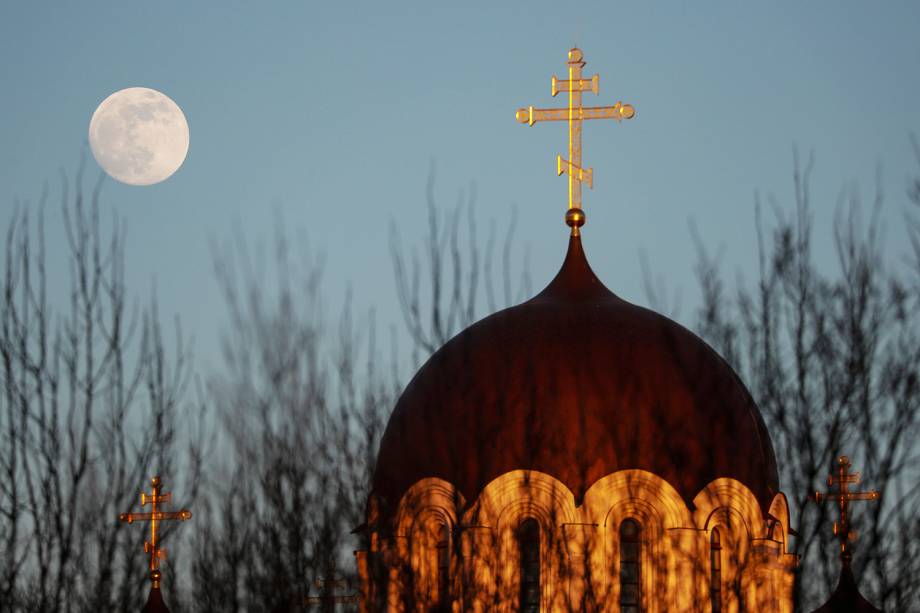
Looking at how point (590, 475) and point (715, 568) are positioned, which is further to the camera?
point (715, 568)

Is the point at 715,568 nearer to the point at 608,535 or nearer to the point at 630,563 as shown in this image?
the point at 630,563

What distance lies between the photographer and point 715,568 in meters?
24.8

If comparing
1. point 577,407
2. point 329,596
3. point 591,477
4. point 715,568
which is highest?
point 577,407

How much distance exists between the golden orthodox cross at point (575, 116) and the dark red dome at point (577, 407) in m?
1.88

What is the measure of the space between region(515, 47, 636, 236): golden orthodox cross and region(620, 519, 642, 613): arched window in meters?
4.52

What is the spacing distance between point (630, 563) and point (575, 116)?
614 cm

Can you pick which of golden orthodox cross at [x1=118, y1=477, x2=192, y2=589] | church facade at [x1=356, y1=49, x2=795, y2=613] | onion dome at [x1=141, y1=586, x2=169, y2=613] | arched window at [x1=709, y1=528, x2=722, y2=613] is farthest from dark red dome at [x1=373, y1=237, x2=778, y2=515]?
onion dome at [x1=141, y1=586, x2=169, y2=613]

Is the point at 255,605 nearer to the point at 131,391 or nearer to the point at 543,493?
the point at 131,391

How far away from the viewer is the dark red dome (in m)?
24.2

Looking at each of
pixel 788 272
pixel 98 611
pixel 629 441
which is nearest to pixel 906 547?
pixel 788 272

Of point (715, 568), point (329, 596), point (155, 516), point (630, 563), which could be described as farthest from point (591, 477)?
point (329, 596)

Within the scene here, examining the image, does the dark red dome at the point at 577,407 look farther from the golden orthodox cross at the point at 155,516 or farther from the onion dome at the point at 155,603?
the onion dome at the point at 155,603

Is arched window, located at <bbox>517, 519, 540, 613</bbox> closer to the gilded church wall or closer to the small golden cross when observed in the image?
the gilded church wall

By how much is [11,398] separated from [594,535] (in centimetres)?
1058
